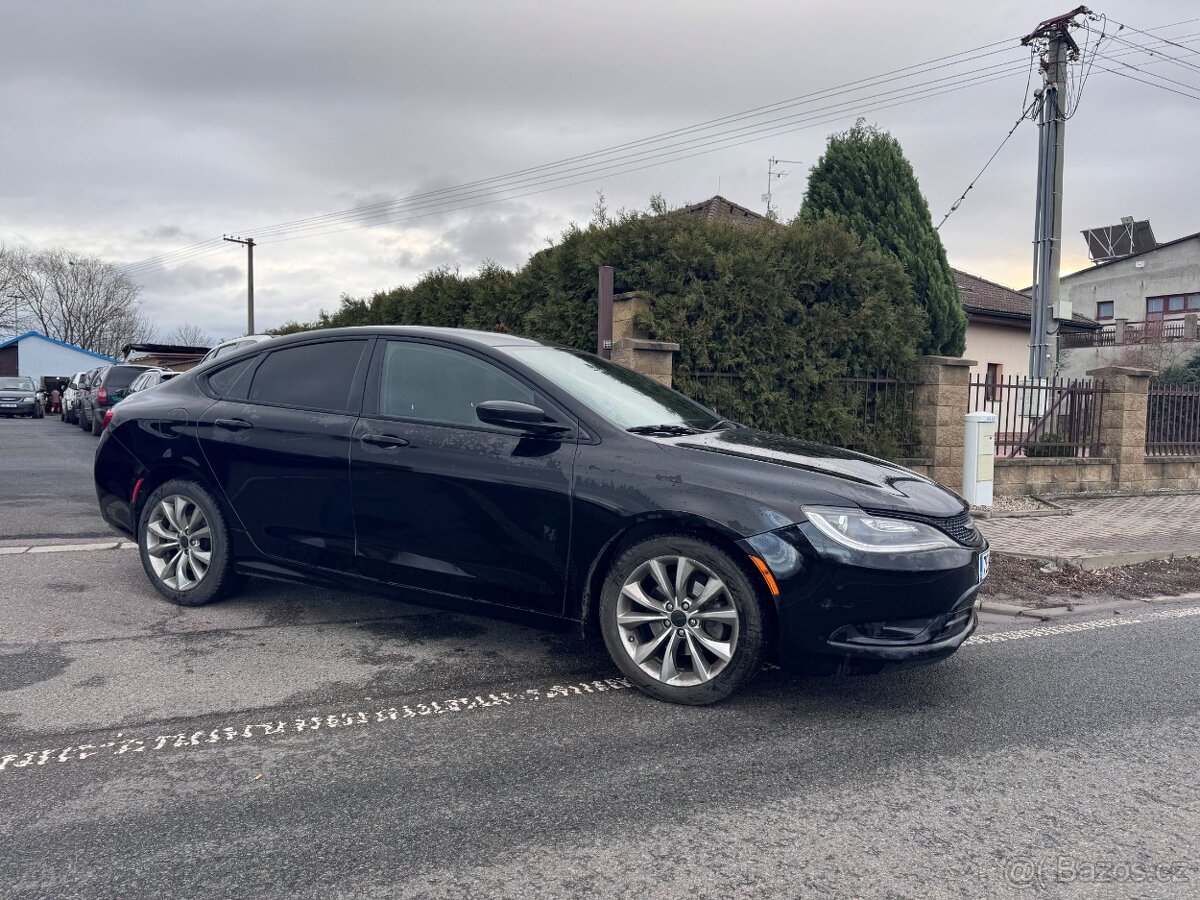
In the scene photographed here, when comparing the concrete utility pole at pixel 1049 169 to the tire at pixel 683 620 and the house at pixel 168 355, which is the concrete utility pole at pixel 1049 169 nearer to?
the tire at pixel 683 620

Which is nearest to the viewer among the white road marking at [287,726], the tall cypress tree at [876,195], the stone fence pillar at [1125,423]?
the white road marking at [287,726]

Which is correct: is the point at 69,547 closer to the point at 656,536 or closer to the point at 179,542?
the point at 179,542

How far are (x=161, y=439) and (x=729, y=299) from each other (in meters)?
6.54

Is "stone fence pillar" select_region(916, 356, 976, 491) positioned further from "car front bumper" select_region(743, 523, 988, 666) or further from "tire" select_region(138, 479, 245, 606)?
"tire" select_region(138, 479, 245, 606)

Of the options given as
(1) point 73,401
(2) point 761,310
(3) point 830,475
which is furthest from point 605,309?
(1) point 73,401

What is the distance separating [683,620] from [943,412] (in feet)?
27.6

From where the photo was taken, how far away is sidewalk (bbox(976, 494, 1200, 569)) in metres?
7.97

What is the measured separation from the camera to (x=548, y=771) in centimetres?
331

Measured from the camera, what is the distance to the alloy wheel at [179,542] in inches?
209

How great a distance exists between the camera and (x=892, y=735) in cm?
372

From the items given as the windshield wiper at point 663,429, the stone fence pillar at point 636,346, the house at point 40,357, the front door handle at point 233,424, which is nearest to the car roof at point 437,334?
the front door handle at point 233,424

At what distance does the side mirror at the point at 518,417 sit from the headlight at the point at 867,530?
1.20 meters

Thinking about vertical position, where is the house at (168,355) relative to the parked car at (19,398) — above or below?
above

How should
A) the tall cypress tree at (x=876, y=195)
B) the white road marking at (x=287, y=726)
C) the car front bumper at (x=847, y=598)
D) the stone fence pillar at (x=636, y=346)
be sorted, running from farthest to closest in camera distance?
1. the tall cypress tree at (x=876, y=195)
2. the stone fence pillar at (x=636, y=346)
3. the car front bumper at (x=847, y=598)
4. the white road marking at (x=287, y=726)
